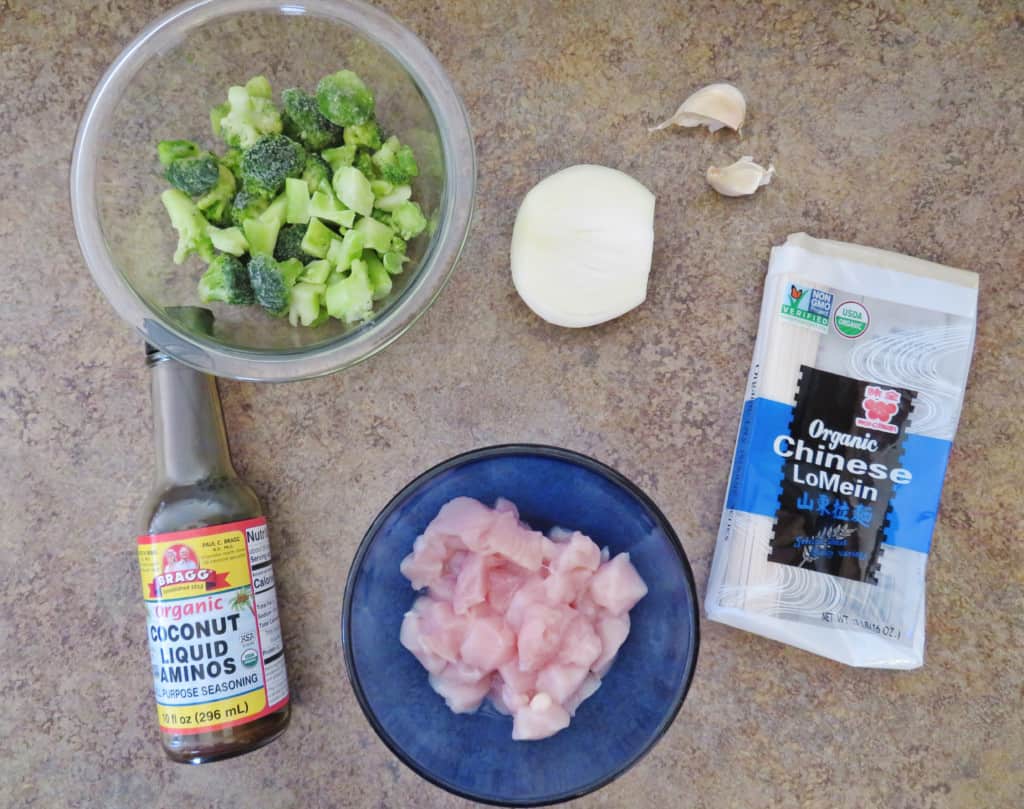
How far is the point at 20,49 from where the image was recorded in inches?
45.2

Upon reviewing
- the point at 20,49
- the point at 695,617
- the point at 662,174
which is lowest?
the point at 695,617

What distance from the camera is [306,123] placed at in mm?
988

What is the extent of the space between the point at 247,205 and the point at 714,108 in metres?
0.66

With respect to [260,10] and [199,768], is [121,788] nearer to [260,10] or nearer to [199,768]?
[199,768]

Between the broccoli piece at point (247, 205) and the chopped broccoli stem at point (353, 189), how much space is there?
3.9 inches

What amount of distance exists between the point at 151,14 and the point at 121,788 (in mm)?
1152

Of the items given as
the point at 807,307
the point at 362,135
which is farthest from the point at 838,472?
the point at 362,135

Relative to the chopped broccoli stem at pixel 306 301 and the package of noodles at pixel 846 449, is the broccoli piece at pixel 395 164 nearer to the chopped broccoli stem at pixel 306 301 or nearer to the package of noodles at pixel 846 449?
the chopped broccoli stem at pixel 306 301

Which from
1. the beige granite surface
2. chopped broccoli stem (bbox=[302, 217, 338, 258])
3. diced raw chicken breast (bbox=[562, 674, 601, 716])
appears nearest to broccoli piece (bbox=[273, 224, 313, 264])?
chopped broccoli stem (bbox=[302, 217, 338, 258])

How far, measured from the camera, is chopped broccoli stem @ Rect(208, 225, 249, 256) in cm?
98

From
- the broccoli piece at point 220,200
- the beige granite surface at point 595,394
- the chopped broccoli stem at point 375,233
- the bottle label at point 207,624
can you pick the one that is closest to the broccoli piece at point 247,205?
the broccoli piece at point 220,200

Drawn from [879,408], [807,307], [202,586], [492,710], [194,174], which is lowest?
[492,710]

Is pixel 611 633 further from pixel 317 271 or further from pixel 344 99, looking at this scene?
pixel 344 99

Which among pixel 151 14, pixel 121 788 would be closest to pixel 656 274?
pixel 151 14
